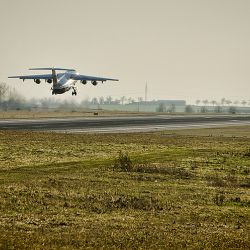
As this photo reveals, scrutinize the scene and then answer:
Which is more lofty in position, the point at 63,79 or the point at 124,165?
the point at 63,79

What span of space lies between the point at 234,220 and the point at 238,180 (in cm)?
1483

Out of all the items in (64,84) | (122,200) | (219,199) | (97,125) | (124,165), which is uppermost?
(64,84)

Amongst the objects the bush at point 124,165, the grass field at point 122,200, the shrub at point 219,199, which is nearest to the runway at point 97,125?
the grass field at point 122,200

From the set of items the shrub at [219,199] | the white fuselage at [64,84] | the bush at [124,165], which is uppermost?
the white fuselage at [64,84]

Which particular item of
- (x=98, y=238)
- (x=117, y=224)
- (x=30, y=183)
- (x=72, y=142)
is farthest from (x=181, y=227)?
(x=72, y=142)

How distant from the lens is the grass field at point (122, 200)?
23641 millimetres

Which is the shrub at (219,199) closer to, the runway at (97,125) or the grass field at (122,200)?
the grass field at (122,200)

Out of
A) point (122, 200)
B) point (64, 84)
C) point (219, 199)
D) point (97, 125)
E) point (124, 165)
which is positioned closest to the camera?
point (122, 200)

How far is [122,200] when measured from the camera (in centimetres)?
3272

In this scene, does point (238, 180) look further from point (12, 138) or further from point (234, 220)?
point (12, 138)

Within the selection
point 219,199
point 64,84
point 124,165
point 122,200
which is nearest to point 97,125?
point 64,84

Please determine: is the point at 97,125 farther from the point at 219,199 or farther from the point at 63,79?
the point at 219,199

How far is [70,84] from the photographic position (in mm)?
133375

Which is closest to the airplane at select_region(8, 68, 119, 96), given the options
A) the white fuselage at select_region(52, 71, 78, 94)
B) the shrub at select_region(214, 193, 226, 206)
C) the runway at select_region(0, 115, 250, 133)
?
the white fuselage at select_region(52, 71, 78, 94)
